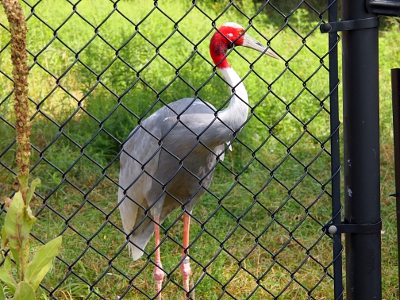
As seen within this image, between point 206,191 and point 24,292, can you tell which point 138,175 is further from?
point 24,292

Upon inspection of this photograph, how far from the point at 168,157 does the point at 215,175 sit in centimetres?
144

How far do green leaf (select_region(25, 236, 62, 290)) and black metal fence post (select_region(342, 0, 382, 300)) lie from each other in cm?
102

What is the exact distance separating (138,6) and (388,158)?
4093 millimetres

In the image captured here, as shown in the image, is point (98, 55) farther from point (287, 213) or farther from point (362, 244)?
point (362, 244)

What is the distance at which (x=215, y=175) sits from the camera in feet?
16.3

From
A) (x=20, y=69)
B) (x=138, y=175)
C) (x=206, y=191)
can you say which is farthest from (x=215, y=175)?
(x=20, y=69)

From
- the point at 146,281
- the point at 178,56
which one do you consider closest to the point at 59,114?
the point at 178,56

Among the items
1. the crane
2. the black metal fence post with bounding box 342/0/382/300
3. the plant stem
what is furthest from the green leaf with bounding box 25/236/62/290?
the crane

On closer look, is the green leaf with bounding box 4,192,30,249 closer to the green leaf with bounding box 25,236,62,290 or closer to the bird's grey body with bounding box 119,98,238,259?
the green leaf with bounding box 25,236,62,290

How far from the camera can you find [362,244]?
2.04 metres

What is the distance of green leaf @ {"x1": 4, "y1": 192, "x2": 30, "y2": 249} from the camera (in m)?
1.26

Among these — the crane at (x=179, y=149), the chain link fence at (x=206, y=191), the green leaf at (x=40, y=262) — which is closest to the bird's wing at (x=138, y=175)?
the crane at (x=179, y=149)

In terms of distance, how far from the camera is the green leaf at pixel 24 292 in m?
1.25

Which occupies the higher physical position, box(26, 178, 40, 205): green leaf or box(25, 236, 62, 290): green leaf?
box(26, 178, 40, 205): green leaf
